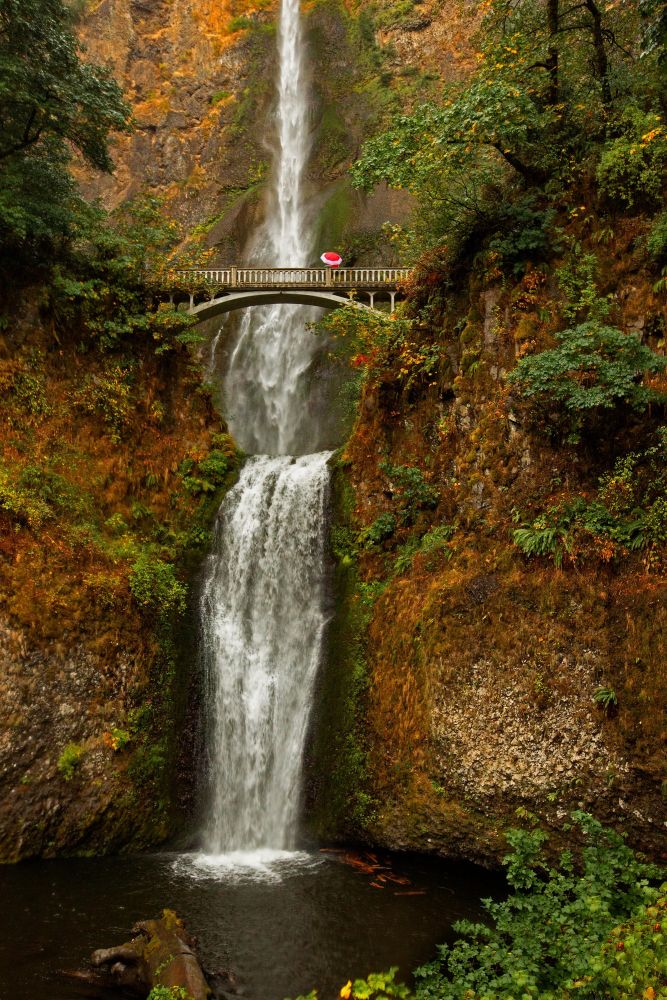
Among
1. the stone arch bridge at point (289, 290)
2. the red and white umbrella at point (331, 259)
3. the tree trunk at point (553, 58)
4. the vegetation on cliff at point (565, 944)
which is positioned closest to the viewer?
the vegetation on cliff at point (565, 944)

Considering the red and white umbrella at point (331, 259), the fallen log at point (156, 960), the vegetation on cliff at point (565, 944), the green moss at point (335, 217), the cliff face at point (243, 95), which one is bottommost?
the fallen log at point (156, 960)

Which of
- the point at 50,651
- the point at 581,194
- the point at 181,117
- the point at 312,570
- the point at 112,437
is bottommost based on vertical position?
the point at 50,651

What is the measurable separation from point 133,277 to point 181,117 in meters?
27.7

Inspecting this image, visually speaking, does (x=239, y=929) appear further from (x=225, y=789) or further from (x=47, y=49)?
(x=47, y=49)

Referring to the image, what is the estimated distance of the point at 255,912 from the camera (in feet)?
28.3

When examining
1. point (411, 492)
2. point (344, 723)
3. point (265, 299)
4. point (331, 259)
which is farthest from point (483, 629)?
point (331, 259)

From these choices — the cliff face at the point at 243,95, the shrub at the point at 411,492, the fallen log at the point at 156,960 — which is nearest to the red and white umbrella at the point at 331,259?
the cliff face at the point at 243,95

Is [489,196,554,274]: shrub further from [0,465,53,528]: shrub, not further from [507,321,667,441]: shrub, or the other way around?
[0,465,53,528]: shrub

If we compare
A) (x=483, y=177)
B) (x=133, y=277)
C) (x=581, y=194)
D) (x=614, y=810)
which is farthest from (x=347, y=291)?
(x=614, y=810)

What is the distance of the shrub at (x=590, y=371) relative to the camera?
930 cm

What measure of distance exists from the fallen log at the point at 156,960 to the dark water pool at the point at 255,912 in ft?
1.02

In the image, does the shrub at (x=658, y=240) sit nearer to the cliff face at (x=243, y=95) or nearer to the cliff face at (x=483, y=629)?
the cliff face at (x=483, y=629)

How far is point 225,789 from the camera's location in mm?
11695

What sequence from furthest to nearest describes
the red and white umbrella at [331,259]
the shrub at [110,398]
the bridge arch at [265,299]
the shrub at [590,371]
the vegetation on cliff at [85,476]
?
the red and white umbrella at [331,259]
the bridge arch at [265,299]
the shrub at [110,398]
the vegetation on cliff at [85,476]
the shrub at [590,371]
